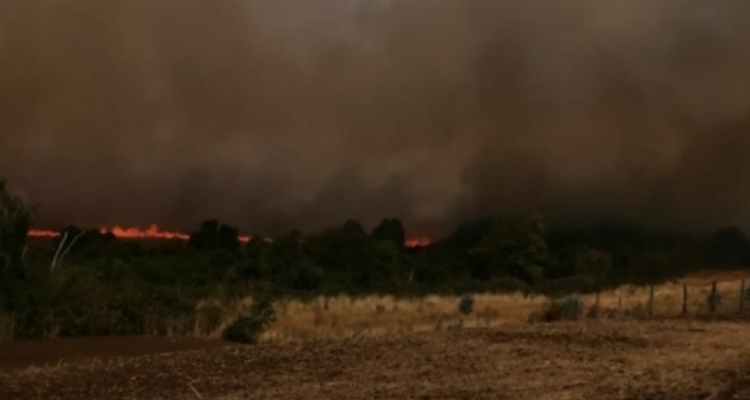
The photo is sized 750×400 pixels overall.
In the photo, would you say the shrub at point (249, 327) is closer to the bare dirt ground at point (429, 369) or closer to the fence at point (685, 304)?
the bare dirt ground at point (429, 369)

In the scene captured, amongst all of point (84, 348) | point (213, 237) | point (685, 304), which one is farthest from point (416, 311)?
point (213, 237)

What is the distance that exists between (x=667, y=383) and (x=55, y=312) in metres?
18.1

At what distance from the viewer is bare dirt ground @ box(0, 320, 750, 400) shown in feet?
56.7

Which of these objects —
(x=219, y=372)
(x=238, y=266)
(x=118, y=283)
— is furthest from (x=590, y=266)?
(x=219, y=372)

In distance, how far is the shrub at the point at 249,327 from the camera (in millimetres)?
28297

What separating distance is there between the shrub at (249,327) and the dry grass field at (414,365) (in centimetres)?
41

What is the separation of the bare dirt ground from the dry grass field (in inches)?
0.9

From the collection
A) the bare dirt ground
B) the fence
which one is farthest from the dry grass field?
the fence

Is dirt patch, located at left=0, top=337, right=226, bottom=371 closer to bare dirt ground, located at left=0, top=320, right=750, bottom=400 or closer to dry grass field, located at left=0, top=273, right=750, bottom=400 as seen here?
dry grass field, located at left=0, top=273, right=750, bottom=400

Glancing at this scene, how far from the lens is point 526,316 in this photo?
38875mm

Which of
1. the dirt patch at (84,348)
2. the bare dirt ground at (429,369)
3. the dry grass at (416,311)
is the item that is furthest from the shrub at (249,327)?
the bare dirt ground at (429,369)

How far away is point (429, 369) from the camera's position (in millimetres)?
20016

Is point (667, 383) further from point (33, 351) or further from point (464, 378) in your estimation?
point (33, 351)

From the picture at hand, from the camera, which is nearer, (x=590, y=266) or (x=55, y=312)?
(x=55, y=312)
